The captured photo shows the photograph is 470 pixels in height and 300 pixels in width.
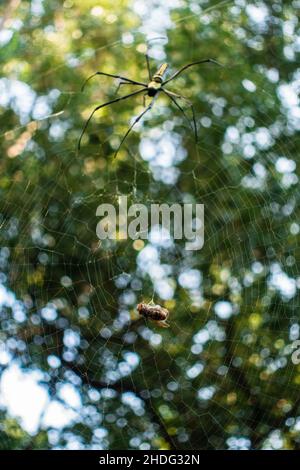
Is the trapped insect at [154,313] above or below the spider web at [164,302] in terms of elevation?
above

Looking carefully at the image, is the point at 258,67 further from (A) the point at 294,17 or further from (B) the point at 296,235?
(B) the point at 296,235

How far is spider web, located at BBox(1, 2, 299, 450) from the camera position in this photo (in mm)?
4785

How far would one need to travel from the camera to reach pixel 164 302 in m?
4.73

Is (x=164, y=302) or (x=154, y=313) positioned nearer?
(x=154, y=313)

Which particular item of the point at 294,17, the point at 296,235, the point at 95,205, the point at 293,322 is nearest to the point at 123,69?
the point at 294,17

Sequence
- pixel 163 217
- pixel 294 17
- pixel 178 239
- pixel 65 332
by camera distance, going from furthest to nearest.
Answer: pixel 294 17
pixel 65 332
pixel 178 239
pixel 163 217

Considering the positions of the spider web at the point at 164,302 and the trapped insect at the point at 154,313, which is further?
the spider web at the point at 164,302

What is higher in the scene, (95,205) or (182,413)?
(95,205)

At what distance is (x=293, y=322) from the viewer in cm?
484

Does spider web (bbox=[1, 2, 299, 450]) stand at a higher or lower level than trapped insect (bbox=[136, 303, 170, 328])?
lower

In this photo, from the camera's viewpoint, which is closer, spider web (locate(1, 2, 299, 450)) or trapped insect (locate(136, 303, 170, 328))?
trapped insect (locate(136, 303, 170, 328))

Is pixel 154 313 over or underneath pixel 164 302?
over

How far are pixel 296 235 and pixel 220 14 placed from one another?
2.55 m

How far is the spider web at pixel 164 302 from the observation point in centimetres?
479
